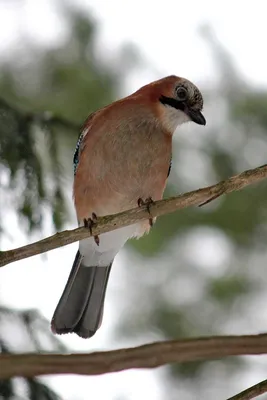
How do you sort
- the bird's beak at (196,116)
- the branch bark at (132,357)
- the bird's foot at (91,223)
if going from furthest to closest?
the bird's beak at (196,116), the bird's foot at (91,223), the branch bark at (132,357)

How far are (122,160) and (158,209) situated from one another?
1.74 metres

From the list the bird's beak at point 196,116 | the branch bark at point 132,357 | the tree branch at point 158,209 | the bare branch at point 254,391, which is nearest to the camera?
the branch bark at point 132,357

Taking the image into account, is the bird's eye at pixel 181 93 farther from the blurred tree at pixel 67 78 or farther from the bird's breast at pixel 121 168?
the blurred tree at pixel 67 78

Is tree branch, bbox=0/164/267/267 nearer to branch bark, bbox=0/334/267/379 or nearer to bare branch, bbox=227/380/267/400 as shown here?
bare branch, bbox=227/380/267/400

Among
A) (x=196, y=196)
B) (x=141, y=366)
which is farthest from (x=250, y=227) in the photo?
(x=141, y=366)

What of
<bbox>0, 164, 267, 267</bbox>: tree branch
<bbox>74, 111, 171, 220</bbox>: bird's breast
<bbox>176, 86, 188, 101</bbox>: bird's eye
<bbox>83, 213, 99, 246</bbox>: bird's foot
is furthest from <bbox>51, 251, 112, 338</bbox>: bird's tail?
<bbox>0, 164, 267, 267</bbox>: tree branch

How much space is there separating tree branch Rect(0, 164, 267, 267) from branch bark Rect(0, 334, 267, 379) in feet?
4.83

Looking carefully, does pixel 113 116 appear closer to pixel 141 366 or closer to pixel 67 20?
pixel 67 20

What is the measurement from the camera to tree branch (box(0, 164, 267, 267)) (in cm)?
292

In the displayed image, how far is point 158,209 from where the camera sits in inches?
128

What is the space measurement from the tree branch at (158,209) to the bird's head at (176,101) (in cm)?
201

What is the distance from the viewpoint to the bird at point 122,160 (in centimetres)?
498

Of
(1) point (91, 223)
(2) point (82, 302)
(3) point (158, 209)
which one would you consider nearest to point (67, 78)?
(2) point (82, 302)

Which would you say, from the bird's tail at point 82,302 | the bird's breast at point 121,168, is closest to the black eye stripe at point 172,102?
the bird's breast at point 121,168
